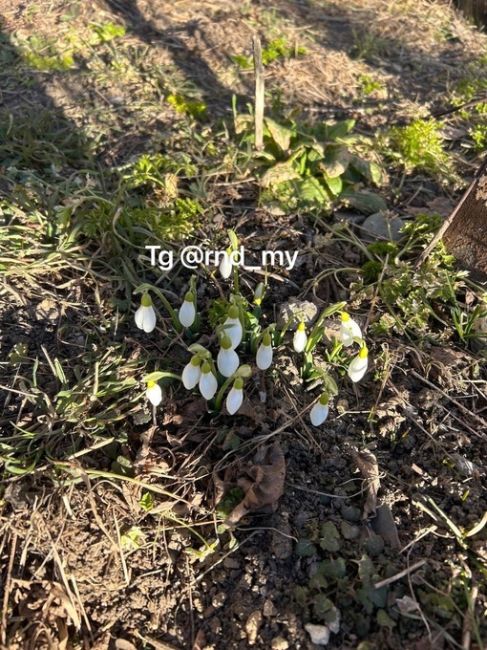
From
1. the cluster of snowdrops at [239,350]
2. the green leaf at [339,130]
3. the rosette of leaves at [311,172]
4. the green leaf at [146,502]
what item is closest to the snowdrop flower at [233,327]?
the cluster of snowdrops at [239,350]

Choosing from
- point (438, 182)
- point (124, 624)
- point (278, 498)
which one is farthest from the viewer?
point (438, 182)

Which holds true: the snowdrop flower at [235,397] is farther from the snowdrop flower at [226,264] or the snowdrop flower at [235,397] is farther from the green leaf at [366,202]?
the green leaf at [366,202]

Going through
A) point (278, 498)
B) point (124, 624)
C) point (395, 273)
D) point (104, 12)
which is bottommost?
point (124, 624)

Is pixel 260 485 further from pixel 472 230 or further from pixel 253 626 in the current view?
pixel 472 230

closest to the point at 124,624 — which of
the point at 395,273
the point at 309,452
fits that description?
the point at 309,452

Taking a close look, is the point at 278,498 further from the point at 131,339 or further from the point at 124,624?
the point at 131,339

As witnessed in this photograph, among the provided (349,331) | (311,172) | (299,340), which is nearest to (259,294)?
(299,340)

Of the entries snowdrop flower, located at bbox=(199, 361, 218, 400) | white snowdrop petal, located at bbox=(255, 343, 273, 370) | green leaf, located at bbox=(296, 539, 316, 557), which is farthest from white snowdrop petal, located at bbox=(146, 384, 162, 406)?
green leaf, located at bbox=(296, 539, 316, 557)
